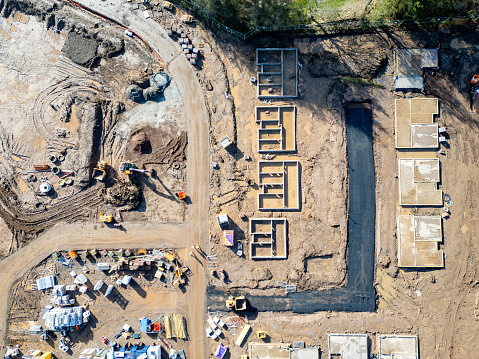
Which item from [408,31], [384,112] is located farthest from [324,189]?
[408,31]

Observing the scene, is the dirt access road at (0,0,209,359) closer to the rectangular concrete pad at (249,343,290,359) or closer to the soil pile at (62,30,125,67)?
the soil pile at (62,30,125,67)

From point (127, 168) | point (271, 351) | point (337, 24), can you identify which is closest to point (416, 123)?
point (337, 24)

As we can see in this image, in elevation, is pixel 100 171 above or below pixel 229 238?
above

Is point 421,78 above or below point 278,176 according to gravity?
above

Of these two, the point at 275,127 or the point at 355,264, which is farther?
Result: the point at 275,127

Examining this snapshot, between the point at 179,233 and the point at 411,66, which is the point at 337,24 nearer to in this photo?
the point at 411,66

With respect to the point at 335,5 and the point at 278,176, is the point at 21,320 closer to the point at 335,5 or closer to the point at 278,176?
the point at 278,176
